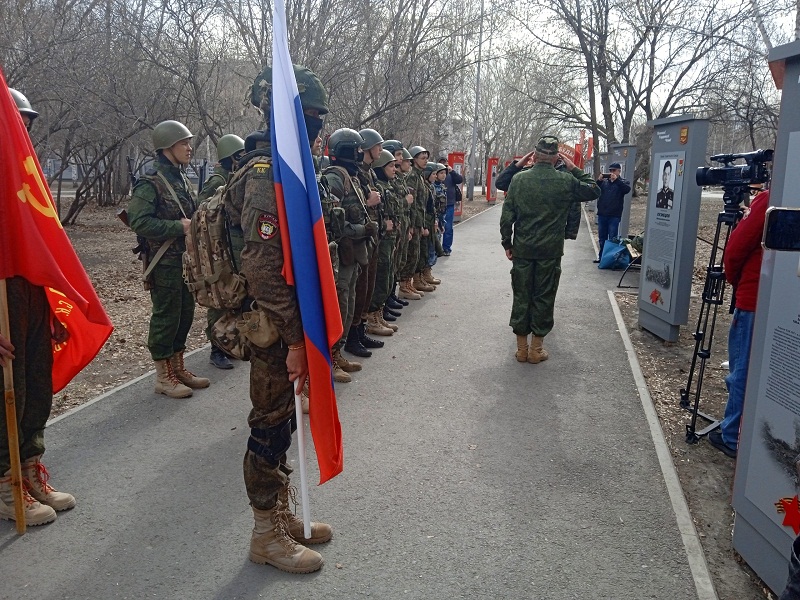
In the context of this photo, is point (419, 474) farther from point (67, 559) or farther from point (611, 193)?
point (611, 193)

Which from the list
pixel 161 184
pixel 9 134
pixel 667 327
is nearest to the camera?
pixel 9 134

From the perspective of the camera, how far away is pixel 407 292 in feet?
32.6

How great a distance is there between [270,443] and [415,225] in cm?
679

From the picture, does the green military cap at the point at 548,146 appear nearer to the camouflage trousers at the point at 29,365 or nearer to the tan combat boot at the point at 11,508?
the camouflage trousers at the point at 29,365

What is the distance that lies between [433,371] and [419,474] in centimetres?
226

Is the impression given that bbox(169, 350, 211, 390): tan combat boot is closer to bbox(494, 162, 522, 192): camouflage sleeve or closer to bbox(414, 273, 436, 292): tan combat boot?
bbox(494, 162, 522, 192): camouflage sleeve

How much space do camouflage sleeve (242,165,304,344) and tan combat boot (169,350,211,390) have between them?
3.13 meters

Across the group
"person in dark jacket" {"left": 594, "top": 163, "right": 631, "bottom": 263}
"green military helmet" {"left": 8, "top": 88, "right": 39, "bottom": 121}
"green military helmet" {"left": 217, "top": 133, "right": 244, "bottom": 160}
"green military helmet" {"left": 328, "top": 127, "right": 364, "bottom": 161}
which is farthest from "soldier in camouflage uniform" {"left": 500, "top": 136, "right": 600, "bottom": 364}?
"person in dark jacket" {"left": 594, "top": 163, "right": 631, "bottom": 263}

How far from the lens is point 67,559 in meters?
3.18

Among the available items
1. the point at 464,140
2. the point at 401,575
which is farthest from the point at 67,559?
the point at 464,140

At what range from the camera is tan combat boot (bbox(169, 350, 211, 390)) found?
5.66 m

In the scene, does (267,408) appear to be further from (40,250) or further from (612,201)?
(612,201)

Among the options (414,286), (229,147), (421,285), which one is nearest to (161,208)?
(229,147)

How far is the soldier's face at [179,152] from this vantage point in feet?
17.2
